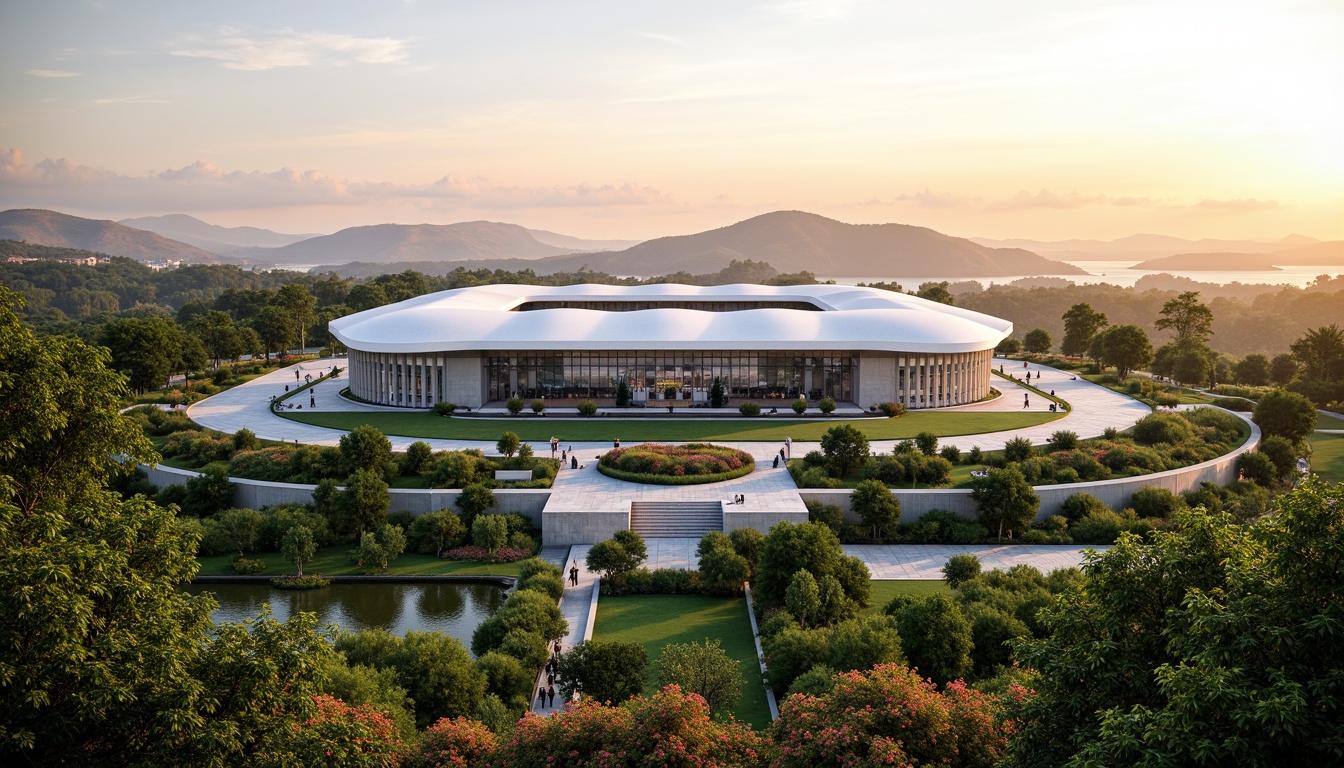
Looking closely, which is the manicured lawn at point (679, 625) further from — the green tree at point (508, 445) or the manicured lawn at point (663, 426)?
the manicured lawn at point (663, 426)

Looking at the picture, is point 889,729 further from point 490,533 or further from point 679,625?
point 490,533

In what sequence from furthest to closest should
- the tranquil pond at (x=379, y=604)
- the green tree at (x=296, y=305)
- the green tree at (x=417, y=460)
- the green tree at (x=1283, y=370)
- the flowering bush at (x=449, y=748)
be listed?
the green tree at (x=296, y=305) < the green tree at (x=1283, y=370) < the green tree at (x=417, y=460) < the tranquil pond at (x=379, y=604) < the flowering bush at (x=449, y=748)

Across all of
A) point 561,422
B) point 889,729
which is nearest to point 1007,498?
point 889,729

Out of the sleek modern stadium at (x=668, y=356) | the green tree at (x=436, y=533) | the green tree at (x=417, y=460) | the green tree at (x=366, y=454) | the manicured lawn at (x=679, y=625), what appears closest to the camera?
the manicured lawn at (x=679, y=625)

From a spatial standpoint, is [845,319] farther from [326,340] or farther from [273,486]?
[326,340]

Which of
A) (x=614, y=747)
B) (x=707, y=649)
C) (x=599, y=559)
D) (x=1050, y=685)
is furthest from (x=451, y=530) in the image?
(x=1050, y=685)

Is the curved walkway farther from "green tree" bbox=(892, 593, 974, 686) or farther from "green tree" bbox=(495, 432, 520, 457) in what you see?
"green tree" bbox=(892, 593, 974, 686)

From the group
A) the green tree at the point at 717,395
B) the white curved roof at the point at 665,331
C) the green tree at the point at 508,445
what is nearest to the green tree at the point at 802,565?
the green tree at the point at 508,445
